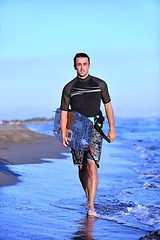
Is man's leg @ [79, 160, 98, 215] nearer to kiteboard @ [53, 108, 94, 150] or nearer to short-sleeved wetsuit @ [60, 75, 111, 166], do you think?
short-sleeved wetsuit @ [60, 75, 111, 166]

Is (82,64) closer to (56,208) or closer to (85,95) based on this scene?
(85,95)

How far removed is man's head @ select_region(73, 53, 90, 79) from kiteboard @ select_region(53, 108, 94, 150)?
0.43 metres

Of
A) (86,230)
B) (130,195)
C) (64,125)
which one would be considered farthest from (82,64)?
(130,195)

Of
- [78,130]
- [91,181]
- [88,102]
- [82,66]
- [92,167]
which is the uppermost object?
[82,66]

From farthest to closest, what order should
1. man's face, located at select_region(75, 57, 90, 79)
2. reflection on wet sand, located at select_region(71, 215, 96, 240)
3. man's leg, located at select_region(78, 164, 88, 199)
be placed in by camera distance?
man's leg, located at select_region(78, 164, 88, 199) → man's face, located at select_region(75, 57, 90, 79) → reflection on wet sand, located at select_region(71, 215, 96, 240)

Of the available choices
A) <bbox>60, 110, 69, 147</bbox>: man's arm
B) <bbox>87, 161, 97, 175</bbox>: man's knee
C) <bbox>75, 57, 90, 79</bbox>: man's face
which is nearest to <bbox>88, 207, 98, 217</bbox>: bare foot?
<bbox>87, 161, 97, 175</bbox>: man's knee

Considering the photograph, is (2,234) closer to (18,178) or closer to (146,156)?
(18,178)

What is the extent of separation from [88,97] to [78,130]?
0.39 m

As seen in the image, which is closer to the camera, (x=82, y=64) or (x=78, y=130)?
(x=82, y=64)

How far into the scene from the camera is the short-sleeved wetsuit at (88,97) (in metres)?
5.65

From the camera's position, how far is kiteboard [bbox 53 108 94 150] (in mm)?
5672

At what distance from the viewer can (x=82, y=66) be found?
5.62 meters

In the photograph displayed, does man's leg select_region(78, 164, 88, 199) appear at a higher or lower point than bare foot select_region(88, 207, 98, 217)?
higher

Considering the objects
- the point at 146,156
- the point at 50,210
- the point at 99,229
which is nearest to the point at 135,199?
the point at 50,210
